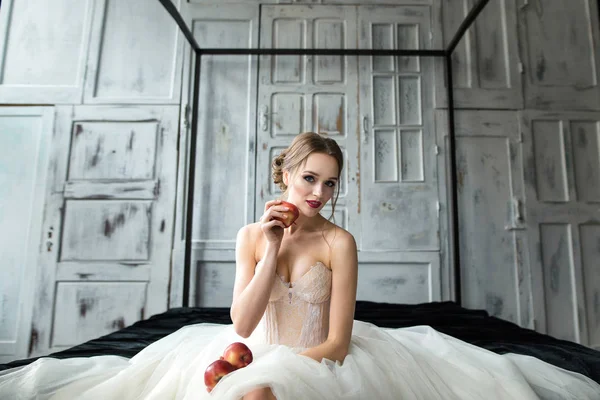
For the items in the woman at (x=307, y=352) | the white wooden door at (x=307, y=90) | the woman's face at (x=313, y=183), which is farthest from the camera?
the white wooden door at (x=307, y=90)

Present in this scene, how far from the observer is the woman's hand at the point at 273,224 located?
41.4 inches

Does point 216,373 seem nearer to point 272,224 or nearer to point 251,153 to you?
point 272,224

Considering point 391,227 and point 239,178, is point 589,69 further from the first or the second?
point 239,178

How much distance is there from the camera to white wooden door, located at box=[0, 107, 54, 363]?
3.15 m

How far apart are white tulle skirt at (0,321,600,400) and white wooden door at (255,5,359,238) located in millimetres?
2081

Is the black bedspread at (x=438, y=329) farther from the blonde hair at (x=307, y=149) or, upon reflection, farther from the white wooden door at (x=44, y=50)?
the white wooden door at (x=44, y=50)

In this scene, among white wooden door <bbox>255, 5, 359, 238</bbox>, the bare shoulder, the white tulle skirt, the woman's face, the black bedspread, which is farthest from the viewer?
white wooden door <bbox>255, 5, 359, 238</bbox>

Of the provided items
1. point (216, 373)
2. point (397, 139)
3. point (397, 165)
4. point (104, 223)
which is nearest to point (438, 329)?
point (216, 373)

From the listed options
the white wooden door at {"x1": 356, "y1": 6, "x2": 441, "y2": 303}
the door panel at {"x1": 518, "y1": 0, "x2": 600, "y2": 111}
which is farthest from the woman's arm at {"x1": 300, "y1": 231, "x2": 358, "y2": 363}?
the door panel at {"x1": 518, "y1": 0, "x2": 600, "y2": 111}

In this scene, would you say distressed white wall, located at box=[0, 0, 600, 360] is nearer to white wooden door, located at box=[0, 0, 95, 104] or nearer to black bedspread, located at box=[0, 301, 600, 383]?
white wooden door, located at box=[0, 0, 95, 104]

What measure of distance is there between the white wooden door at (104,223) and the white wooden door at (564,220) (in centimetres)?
301

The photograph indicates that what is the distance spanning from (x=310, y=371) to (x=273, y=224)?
0.37 meters

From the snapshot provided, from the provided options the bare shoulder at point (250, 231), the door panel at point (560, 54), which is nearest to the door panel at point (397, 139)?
the door panel at point (560, 54)

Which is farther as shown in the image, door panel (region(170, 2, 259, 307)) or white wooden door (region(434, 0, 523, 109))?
white wooden door (region(434, 0, 523, 109))
